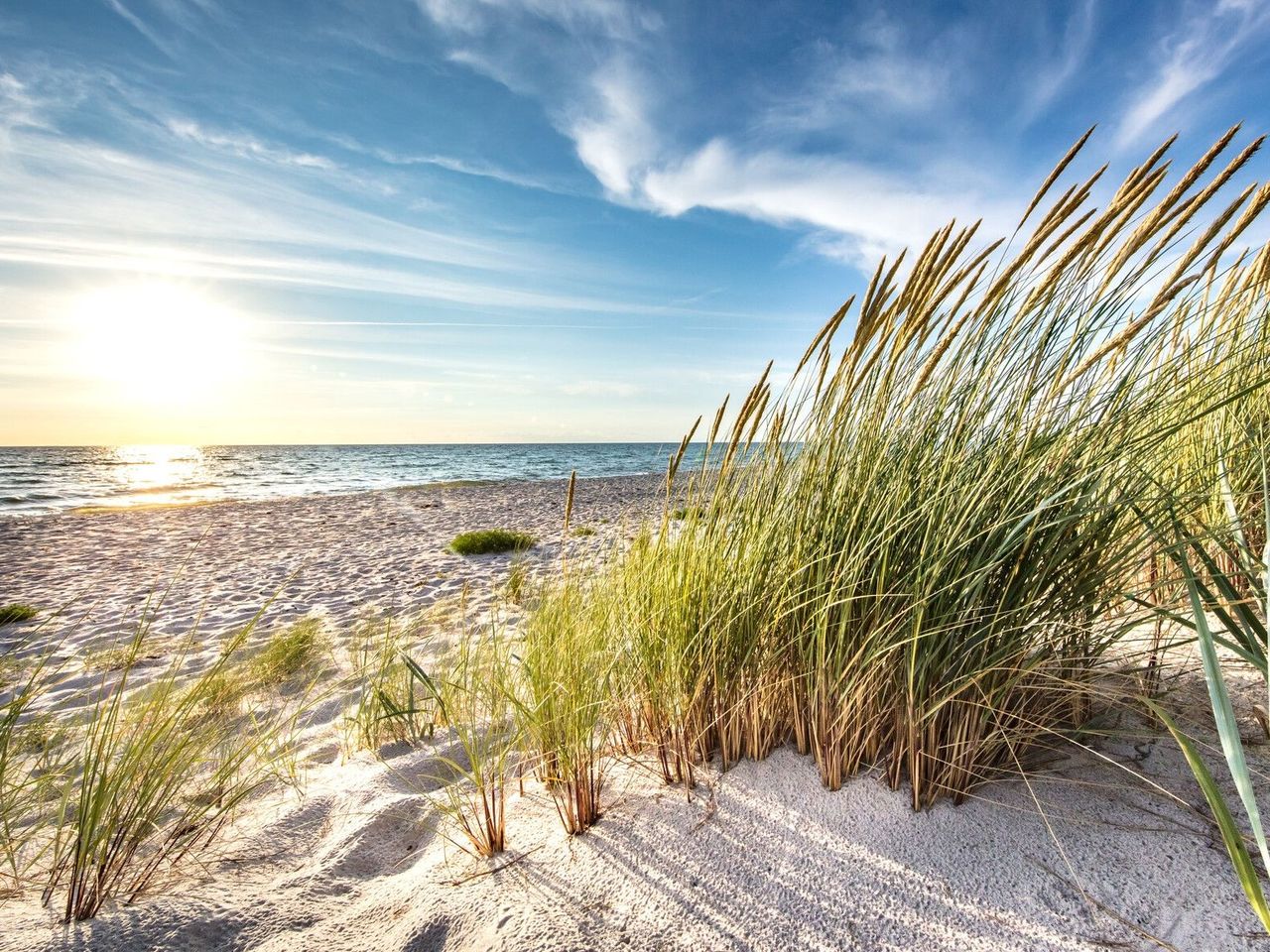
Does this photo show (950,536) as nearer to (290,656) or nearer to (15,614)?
(290,656)

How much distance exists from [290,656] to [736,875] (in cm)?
340

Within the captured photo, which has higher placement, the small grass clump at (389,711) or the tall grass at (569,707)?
the tall grass at (569,707)

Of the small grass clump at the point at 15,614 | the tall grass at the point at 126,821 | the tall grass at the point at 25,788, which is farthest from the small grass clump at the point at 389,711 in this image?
the small grass clump at the point at 15,614

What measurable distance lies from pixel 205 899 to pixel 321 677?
2312 millimetres

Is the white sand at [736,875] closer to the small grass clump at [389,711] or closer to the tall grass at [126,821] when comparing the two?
the tall grass at [126,821]

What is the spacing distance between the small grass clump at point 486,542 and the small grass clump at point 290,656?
146 inches

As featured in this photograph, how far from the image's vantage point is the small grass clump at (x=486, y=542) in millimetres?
8078

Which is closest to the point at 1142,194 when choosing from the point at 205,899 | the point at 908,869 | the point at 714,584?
the point at 714,584

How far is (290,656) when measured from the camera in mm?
3771

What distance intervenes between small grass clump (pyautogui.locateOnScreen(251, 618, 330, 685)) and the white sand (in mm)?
1670

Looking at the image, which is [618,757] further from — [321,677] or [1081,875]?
[321,677]

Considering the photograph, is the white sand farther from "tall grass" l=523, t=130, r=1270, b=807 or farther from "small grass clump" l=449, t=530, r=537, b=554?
"small grass clump" l=449, t=530, r=537, b=554

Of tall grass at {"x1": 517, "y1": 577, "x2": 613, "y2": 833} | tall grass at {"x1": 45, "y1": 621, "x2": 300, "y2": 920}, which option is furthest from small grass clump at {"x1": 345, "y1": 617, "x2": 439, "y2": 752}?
tall grass at {"x1": 517, "y1": 577, "x2": 613, "y2": 833}

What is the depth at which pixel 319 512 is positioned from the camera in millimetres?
13477
